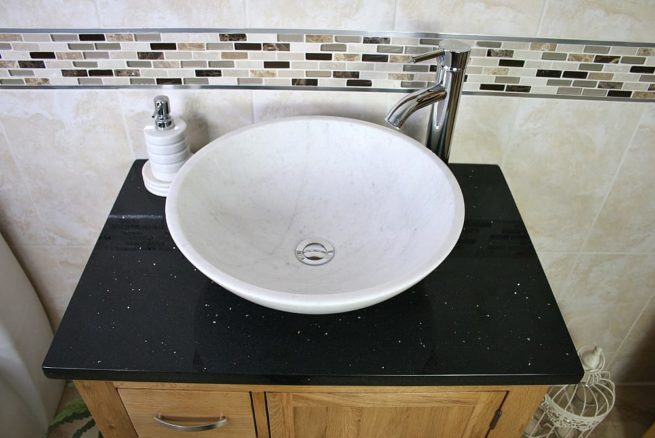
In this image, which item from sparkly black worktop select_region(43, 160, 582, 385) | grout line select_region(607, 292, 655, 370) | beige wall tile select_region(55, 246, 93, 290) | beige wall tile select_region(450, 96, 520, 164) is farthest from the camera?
grout line select_region(607, 292, 655, 370)

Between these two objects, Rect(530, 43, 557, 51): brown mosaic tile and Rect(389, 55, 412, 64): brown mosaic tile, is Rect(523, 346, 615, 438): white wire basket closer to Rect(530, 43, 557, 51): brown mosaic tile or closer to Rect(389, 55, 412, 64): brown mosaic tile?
Rect(530, 43, 557, 51): brown mosaic tile

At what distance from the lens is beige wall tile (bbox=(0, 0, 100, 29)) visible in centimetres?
96

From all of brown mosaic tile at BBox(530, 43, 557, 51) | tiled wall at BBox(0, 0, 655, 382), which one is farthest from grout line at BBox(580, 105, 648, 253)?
brown mosaic tile at BBox(530, 43, 557, 51)

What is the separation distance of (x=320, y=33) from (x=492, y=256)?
53cm

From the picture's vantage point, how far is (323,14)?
0.98m

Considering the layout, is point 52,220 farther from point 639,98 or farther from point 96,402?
point 639,98

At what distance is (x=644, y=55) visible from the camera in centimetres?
104

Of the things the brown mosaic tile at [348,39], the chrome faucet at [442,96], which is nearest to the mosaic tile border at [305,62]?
the brown mosaic tile at [348,39]

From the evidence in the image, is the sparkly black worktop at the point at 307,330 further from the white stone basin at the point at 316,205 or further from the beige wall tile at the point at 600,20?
the beige wall tile at the point at 600,20

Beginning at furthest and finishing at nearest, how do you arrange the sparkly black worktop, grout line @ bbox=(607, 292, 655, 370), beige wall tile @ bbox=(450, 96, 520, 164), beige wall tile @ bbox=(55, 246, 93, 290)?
grout line @ bbox=(607, 292, 655, 370)
beige wall tile @ bbox=(55, 246, 93, 290)
beige wall tile @ bbox=(450, 96, 520, 164)
the sparkly black worktop

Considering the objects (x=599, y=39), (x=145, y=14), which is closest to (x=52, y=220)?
(x=145, y=14)

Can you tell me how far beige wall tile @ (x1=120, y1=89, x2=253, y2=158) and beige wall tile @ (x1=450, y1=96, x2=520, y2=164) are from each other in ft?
1.48

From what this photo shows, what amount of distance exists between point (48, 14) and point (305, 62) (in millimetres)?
478

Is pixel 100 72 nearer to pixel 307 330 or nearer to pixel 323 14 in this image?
pixel 323 14
